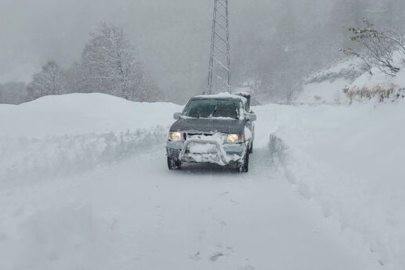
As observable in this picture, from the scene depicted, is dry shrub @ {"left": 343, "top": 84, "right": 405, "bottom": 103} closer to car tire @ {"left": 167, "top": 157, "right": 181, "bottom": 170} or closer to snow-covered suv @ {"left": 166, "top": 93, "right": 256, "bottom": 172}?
snow-covered suv @ {"left": 166, "top": 93, "right": 256, "bottom": 172}

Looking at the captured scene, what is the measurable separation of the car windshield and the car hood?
0.55 meters

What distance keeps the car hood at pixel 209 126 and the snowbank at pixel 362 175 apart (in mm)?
1450

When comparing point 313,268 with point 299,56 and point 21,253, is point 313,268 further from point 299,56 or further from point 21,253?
point 299,56

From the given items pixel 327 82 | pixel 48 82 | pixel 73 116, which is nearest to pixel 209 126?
pixel 73 116

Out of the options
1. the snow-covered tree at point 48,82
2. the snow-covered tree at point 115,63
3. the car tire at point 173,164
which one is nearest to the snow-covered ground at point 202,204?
the car tire at point 173,164

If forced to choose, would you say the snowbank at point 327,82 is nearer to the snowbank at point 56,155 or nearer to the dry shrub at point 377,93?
the dry shrub at point 377,93

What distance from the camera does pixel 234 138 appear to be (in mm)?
8102

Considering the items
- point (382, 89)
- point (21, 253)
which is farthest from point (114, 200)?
point (382, 89)

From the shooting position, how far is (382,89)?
10336 millimetres

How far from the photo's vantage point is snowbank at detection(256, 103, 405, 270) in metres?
4.04

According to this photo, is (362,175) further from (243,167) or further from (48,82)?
(48,82)

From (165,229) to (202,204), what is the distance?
1.24m

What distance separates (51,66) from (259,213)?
46955mm

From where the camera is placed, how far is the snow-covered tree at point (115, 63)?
115ft
